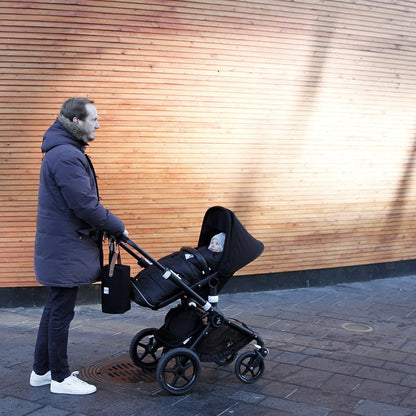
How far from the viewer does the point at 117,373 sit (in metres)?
4.81

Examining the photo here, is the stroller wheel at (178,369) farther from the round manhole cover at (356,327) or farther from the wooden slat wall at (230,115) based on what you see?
the wooden slat wall at (230,115)

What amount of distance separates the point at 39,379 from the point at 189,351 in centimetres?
111

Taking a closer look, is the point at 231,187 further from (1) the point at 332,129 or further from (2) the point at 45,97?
(2) the point at 45,97

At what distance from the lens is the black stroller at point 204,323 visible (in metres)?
4.39

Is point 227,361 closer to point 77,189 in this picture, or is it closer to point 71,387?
point 71,387

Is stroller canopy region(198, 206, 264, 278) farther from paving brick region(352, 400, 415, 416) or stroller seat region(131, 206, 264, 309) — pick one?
paving brick region(352, 400, 415, 416)

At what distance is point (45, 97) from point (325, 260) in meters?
4.15

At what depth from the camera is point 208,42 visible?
22.8 feet

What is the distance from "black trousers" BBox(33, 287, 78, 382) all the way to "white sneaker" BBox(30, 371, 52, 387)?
0.15 m

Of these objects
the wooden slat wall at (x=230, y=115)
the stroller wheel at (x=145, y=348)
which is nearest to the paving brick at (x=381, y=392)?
the stroller wheel at (x=145, y=348)

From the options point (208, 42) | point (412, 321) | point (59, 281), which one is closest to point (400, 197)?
point (412, 321)

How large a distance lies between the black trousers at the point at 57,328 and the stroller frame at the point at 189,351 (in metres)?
0.53

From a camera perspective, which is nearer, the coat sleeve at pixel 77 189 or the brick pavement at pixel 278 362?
the coat sleeve at pixel 77 189

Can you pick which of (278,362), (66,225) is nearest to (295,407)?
(278,362)
